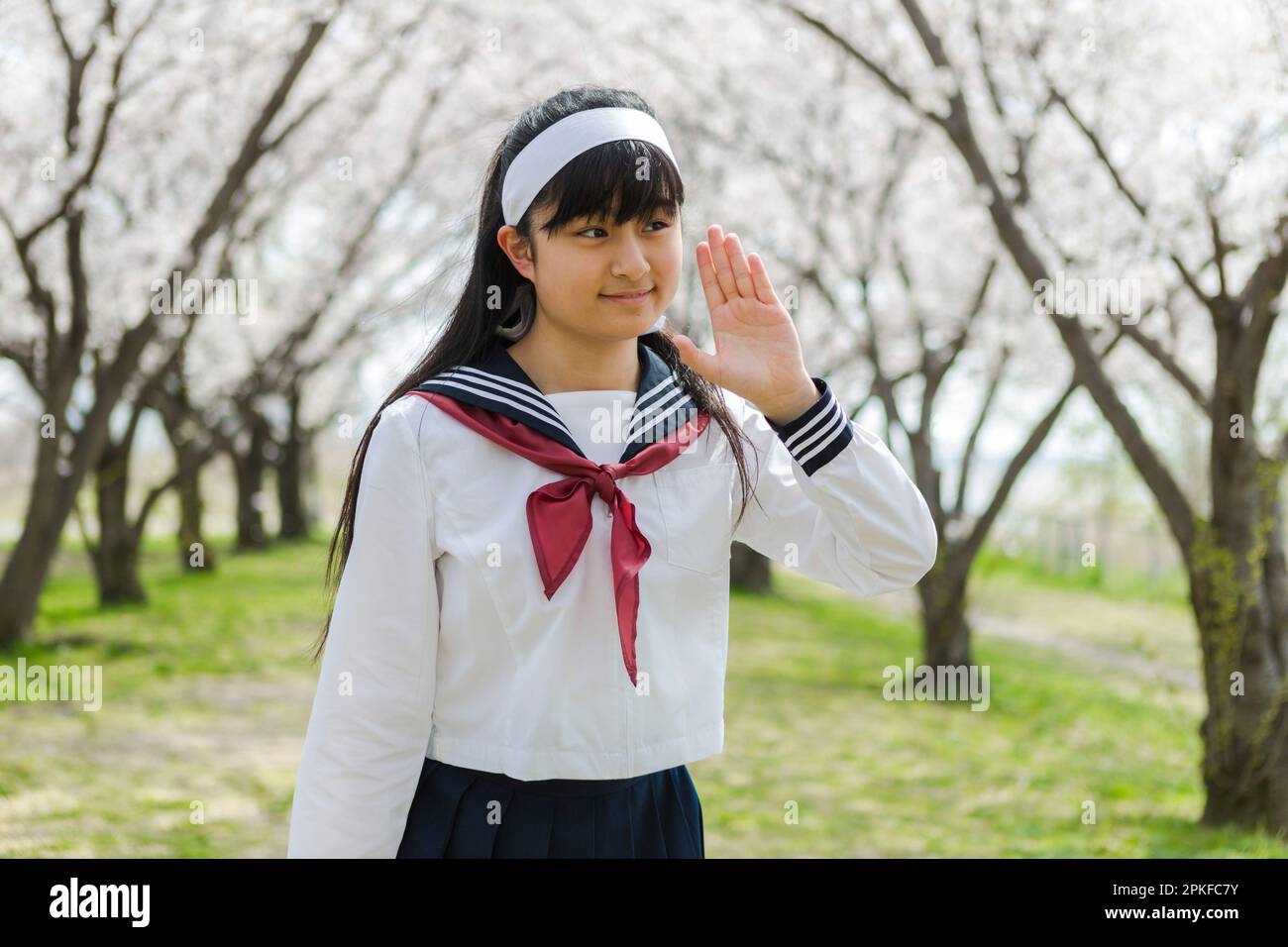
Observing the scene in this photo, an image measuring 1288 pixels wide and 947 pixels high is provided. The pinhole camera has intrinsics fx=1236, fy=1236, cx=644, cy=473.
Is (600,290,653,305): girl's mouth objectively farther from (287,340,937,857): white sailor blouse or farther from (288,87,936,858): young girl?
(287,340,937,857): white sailor blouse

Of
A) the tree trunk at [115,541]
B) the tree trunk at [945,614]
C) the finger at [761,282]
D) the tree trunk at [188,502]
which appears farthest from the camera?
the tree trunk at [188,502]

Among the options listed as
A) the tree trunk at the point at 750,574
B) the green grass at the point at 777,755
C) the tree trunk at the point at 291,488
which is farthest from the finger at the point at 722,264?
the tree trunk at the point at 291,488

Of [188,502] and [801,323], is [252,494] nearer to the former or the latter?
[188,502]

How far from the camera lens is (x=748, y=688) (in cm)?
962

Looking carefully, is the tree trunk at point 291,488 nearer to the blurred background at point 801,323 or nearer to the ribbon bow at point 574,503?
the blurred background at point 801,323

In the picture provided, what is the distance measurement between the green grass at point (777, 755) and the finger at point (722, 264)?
392 centimetres

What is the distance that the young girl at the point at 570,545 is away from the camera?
166 centimetres

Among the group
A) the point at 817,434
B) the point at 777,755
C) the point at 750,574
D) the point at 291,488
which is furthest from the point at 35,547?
the point at 291,488

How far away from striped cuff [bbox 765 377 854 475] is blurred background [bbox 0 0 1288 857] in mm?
448

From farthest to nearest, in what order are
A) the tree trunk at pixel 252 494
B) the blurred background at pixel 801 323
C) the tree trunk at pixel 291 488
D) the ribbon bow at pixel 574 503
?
the tree trunk at pixel 291 488, the tree trunk at pixel 252 494, the blurred background at pixel 801 323, the ribbon bow at pixel 574 503

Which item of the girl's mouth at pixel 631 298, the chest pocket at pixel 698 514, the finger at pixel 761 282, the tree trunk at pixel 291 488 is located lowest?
the chest pocket at pixel 698 514

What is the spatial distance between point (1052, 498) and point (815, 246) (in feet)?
47.0

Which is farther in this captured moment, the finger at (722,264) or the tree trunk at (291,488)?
the tree trunk at (291,488)

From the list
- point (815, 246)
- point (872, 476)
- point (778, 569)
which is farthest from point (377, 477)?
point (778, 569)
